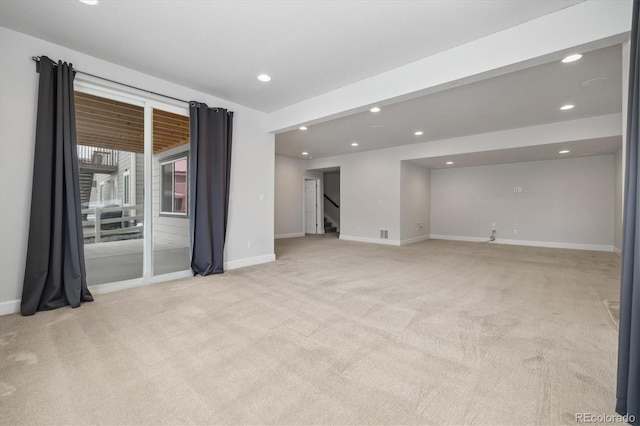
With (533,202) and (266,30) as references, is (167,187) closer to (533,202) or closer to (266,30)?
(266,30)

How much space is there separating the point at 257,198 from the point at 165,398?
12.4 ft

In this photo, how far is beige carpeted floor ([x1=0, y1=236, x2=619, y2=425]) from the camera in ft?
4.88

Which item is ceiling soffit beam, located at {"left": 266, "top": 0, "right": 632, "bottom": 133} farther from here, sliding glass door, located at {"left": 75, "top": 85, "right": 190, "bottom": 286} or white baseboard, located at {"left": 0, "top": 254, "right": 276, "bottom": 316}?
white baseboard, located at {"left": 0, "top": 254, "right": 276, "bottom": 316}

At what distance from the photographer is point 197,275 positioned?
420cm

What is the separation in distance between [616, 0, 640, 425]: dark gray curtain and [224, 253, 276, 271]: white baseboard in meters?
4.44

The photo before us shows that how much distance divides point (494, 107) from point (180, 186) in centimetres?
533

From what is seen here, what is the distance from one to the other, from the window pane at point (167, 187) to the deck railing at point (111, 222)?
39 cm

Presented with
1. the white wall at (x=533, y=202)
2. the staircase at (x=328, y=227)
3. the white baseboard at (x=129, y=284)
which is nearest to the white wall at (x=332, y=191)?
the staircase at (x=328, y=227)

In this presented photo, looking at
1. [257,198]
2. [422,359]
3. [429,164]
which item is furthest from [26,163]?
[429,164]

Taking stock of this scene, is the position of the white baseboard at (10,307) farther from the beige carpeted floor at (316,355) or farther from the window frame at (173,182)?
the window frame at (173,182)

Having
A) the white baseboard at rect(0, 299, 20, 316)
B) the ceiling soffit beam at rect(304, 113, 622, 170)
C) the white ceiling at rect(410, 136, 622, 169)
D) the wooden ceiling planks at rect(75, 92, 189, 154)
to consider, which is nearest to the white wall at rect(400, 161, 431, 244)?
the white ceiling at rect(410, 136, 622, 169)

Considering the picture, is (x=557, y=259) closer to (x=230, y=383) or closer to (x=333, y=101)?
(x=333, y=101)

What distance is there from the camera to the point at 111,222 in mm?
3600

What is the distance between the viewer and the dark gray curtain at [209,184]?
4.09 metres
